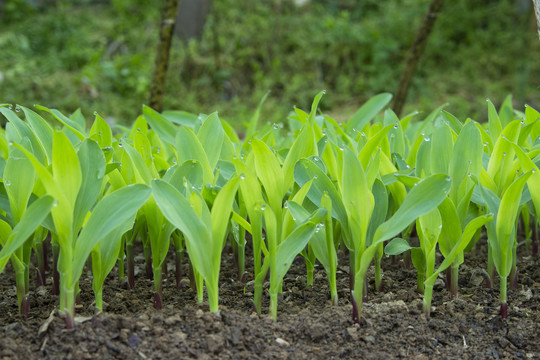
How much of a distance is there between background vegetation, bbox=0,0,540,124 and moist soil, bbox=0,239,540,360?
15.8 feet

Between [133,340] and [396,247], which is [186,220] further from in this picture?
[396,247]

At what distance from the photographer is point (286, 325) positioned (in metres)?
1.58

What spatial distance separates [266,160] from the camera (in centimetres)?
169

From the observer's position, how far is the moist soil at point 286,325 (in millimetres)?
1435

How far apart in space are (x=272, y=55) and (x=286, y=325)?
6581mm

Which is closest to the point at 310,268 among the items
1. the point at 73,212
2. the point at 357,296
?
the point at 357,296

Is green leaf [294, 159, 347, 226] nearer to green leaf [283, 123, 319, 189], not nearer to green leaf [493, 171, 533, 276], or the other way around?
green leaf [283, 123, 319, 189]

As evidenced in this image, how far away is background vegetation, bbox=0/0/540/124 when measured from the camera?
685 centimetres

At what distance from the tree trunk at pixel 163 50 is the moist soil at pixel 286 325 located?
4.79ft

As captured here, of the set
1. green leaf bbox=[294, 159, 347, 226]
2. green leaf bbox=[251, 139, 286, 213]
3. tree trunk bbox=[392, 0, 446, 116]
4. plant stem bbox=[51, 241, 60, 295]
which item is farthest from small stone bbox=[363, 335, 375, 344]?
tree trunk bbox=[392, 0, 446, 116]

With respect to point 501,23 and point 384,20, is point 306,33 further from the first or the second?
point 501,23

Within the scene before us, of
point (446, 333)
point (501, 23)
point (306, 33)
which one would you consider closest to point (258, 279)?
point (446, 333)

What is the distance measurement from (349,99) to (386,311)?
5942mm

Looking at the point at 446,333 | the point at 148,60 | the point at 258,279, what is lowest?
the point at 446,333
